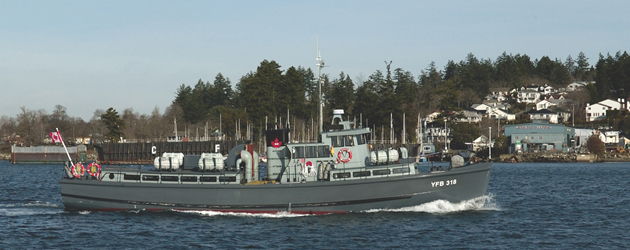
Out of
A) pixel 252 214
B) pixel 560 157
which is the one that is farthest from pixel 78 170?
pixel 560 157

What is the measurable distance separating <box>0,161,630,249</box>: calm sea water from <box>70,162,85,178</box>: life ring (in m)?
1.91

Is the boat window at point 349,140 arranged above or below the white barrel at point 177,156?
above

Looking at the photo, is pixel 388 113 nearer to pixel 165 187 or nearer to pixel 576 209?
pixel 576 209

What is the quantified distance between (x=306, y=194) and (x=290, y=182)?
125cm

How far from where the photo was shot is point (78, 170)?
99.7 ft

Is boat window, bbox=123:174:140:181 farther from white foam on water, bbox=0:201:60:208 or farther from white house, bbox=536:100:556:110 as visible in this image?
white house, bbox=536:100:556:110

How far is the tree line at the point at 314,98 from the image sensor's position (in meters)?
104

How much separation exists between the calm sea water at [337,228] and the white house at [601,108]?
352ft

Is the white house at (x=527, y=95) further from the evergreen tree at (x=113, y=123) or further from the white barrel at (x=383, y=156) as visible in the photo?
the white barrel at (x=383, y=156)

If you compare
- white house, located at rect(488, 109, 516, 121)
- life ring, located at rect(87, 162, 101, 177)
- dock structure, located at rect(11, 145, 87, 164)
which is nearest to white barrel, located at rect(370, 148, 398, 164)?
life ring, located at rect(87, 162, 101, 177)

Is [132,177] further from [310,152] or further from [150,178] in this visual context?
[310,152]

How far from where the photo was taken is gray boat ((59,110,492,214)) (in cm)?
2806


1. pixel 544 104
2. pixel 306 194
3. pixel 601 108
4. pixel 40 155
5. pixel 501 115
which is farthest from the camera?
pixel 544 104

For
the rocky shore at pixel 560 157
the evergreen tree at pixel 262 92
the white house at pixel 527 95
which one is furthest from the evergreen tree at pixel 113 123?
the white house at pixel 527 95
